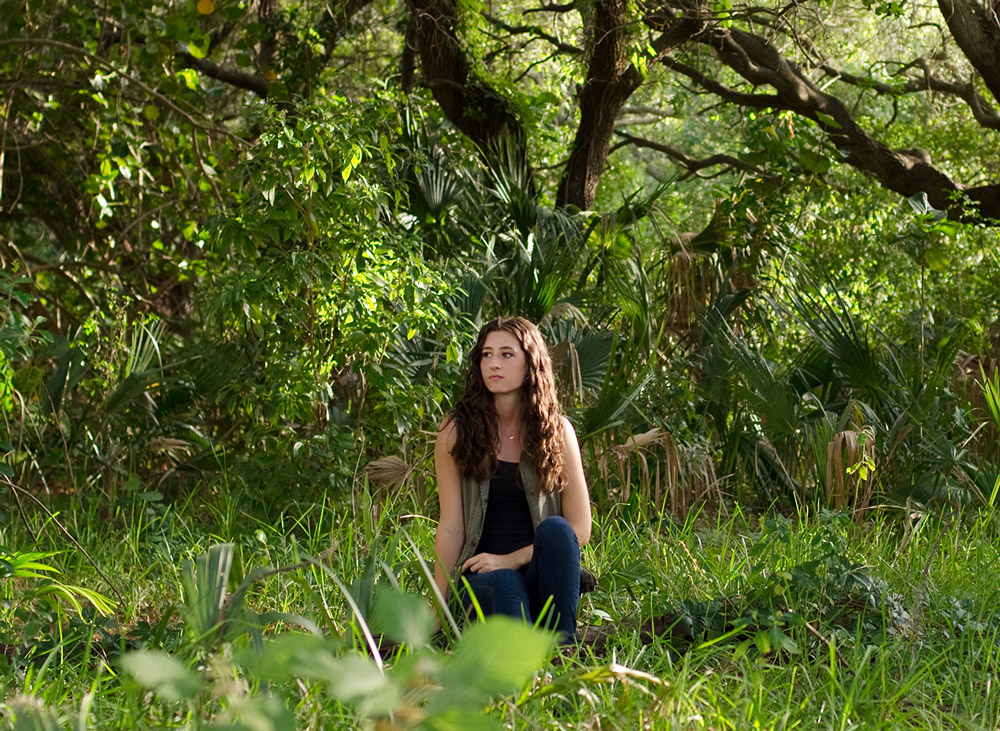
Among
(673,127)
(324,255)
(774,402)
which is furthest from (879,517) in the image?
(673,127)

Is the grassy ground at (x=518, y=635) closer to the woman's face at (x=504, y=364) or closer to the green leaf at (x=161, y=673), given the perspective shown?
the green leaf at (x=161, y=673)

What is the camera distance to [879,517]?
4578 millimetres

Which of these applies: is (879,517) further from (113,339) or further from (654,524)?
(113,339)

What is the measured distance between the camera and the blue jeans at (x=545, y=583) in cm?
294

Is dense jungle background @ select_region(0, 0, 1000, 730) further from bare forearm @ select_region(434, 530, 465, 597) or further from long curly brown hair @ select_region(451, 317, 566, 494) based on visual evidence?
long curly brown hair @ select_region(451, 317, 566, 494)

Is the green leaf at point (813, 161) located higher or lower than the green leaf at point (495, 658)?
higher

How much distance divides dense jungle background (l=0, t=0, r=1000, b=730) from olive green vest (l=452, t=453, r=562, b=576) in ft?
0.56

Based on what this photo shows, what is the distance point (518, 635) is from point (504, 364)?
2469 mm

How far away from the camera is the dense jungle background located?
276 cm

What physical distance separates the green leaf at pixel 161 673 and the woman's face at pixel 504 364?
238cm

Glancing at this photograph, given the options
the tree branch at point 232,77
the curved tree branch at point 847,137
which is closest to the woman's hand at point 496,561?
the curved tree branch at point 847,137

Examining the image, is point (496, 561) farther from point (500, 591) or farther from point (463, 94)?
point (463, 94)

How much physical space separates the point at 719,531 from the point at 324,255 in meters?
2.02

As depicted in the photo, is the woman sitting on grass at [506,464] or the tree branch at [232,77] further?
the tree branch at [232,77]
